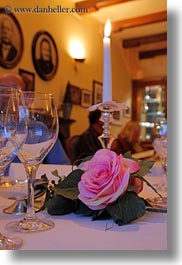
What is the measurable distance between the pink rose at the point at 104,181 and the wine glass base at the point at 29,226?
0.17 feet

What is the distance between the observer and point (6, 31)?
2117mm

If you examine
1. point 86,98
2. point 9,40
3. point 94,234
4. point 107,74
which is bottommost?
point 94,234

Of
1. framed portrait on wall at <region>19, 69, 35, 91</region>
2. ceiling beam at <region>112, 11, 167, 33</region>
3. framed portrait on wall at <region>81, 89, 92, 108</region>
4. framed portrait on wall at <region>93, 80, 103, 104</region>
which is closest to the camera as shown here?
framed portrait on wall at <region>19, 69, 35, 91</region>

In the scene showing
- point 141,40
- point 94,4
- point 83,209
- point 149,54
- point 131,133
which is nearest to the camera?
point 83,209

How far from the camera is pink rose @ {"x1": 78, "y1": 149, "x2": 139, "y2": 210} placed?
37 centimetres

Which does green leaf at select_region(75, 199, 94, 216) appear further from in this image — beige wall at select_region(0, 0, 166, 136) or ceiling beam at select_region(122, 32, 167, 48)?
ceiling beam at select_region(122, 32, 167, 48)

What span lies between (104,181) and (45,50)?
93.7 inches

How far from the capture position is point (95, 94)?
3564mm

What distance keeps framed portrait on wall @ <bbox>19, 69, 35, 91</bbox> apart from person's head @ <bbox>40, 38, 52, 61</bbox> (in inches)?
9.4

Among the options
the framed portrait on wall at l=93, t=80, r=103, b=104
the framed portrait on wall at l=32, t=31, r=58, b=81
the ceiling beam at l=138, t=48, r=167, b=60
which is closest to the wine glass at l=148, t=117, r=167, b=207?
the framed portrait on wall at l=32, t=31, r=58, b=81

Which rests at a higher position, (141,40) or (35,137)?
(141,40)

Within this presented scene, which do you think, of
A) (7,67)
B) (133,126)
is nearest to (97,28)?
(133,126)

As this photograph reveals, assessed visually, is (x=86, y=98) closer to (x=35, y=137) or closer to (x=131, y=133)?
(x=131, y=133)

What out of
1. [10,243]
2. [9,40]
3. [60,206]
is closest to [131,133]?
[9,40]
